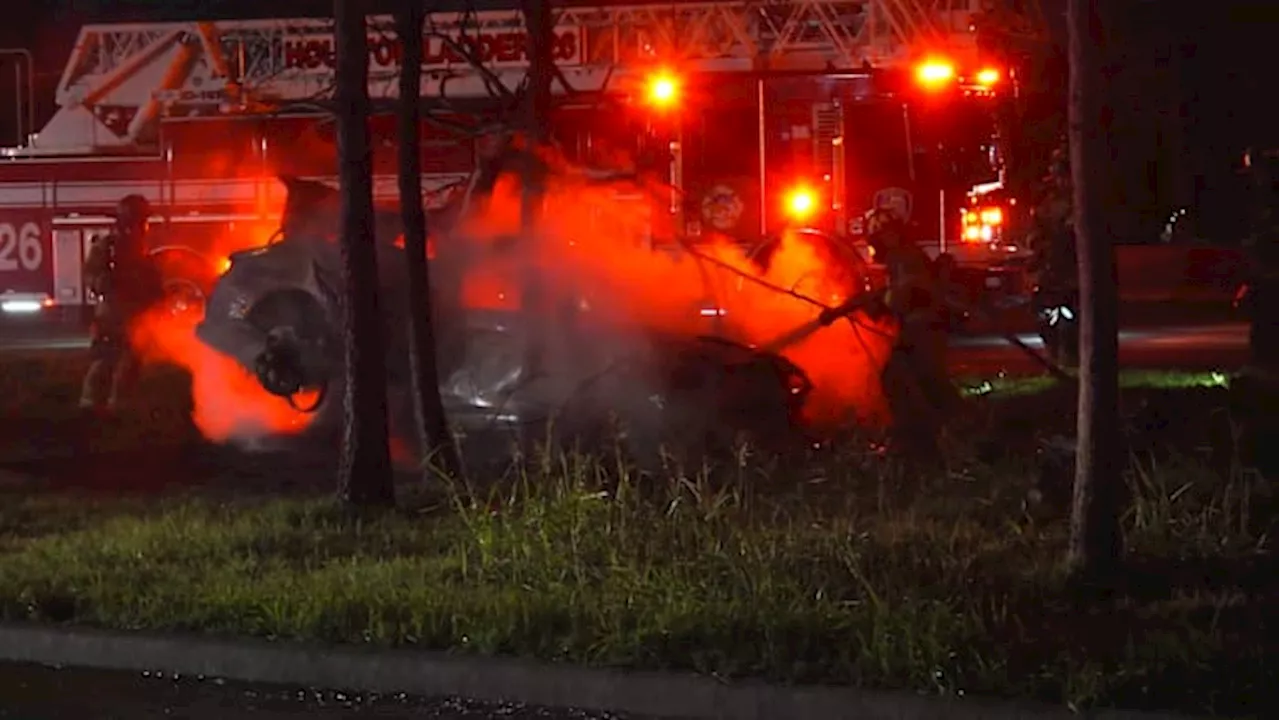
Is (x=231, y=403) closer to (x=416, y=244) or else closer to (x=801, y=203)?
(x=416, y=244)

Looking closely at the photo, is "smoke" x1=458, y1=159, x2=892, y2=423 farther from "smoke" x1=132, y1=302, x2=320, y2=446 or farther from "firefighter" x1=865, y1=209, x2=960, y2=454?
"smoke" x1=132, y1=302, x2=320, y2=446

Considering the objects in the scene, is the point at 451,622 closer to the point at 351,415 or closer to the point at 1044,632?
the point at 1044,632

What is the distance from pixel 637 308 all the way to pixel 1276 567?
19.1 ft

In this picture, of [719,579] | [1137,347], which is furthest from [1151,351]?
[719,579]

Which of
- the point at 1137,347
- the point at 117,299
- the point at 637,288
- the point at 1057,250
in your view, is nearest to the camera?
the point at 637,288

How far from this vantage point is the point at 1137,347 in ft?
70.6

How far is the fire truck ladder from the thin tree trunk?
6424 millimetres

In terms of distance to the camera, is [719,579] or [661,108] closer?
[719,579]

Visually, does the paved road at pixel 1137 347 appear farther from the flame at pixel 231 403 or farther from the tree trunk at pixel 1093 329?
the tree trunk at pixel 1093 329

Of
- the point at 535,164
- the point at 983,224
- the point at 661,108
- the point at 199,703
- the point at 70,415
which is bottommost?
the point at 199,703

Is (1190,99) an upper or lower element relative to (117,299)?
upper

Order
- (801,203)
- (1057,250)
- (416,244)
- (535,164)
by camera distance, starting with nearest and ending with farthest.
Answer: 1. (416,244)
2. (535,164)
3. (1057,250)
4. (801,203)

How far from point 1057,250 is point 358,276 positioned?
24.5ft

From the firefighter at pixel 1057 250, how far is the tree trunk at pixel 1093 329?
563cm
